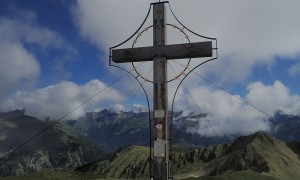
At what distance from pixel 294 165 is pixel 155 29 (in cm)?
18370

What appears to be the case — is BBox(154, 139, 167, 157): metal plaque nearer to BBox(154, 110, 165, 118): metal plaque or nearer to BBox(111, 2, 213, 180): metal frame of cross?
BBox(111, 2, 213, 180): metal frame of cross

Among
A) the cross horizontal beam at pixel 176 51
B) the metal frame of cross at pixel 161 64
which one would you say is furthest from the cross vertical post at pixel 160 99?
the cross horizontal beam at pixel 176 51

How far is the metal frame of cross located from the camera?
13.1 meters

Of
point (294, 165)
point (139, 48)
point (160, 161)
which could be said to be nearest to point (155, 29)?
point (139, 48)

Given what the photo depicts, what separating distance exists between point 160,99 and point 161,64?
1080 millimetres

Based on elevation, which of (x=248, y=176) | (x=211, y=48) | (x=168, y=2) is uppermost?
(x=168, y=2)

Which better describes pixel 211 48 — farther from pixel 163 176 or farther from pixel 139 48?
pixel 163 176

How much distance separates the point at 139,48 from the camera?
13773 mm

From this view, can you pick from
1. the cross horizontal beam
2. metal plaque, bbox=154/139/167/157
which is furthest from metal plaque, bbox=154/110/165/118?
the cross horizontal beam

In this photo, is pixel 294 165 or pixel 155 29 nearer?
pixel 155 29

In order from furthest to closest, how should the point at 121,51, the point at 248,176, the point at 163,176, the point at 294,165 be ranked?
the point at 294,165
the point at 248,176
the point at 121,51
the point at 163,176

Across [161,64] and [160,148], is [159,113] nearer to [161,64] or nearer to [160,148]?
[160,148]

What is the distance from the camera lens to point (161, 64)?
1343 cm

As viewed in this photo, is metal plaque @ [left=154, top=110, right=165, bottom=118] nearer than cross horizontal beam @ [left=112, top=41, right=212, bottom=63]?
Yes
